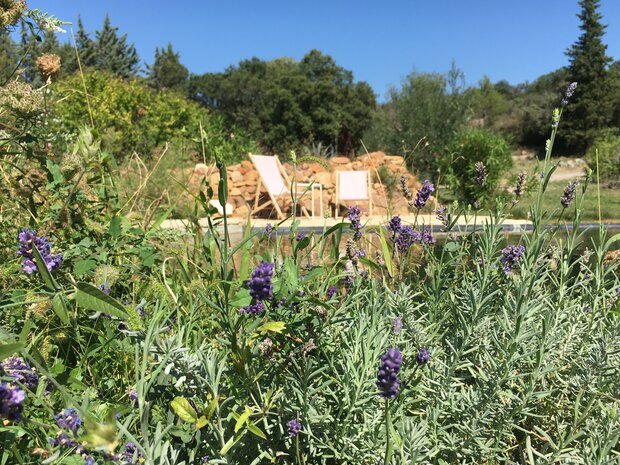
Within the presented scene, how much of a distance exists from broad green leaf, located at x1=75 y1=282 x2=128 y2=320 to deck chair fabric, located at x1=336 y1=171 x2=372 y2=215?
335 inches

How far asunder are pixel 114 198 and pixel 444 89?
1475cm

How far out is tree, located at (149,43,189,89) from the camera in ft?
147

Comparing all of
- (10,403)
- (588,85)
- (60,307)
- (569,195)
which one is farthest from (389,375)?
(588,85)

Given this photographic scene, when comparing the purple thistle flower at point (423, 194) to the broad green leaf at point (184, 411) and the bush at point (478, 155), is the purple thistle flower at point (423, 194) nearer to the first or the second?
the broad green leaf at point (184, 411)

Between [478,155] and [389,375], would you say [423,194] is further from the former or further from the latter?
[478,155]

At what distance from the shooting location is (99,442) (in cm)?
56

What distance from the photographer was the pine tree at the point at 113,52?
132 feet

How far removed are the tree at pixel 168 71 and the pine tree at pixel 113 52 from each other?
6.60ft

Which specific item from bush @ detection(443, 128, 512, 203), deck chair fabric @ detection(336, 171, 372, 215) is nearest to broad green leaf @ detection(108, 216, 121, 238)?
deck chair fabric @ detection(336, 171, 372, 215)

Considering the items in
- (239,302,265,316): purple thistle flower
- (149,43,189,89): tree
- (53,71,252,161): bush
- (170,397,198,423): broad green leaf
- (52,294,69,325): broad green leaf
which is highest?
(149,43,189,89): tree

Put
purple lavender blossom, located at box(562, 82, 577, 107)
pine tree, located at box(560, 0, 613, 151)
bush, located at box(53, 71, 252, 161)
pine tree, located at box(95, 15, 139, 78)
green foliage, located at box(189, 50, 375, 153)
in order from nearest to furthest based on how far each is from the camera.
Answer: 1. purple lavender blossom, located at box(562, 82, 577, 107)
2. bush, located at box(53, 71, 252, 161)
3. green foliage, located at box(189, 50, 375, 153)
4. pine tree, located at box(560, 0, 613, 151)
5. pine tree, located at box(95, 15, 139, 78)

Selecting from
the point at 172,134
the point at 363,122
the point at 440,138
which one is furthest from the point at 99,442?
the point at 363,122

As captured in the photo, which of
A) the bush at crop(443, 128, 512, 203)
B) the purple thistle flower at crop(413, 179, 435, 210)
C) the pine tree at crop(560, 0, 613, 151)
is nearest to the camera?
the purple thistle flower at crop(413, 179, 435, 210)

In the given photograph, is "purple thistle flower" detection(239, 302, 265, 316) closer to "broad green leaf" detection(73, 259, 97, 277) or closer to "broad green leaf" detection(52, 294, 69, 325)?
"broad green leaf" detection(52, 294, 69, 325)
